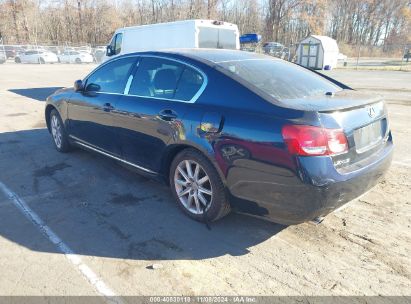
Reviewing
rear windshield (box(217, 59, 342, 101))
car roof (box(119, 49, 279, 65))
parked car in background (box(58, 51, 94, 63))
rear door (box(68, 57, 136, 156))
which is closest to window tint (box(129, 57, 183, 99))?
car roof (box(119, 49, 279, 65))

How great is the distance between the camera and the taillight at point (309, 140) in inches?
104

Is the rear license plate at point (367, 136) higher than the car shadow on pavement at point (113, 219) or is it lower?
higher

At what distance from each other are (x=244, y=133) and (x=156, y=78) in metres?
1.45

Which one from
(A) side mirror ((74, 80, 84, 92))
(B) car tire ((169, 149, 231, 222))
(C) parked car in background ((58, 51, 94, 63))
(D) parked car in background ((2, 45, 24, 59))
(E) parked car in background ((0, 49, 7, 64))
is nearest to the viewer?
(B) car tire ((169, 149, 231, 222))

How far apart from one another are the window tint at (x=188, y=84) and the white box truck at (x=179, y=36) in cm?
759

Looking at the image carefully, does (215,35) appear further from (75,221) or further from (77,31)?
(77,31)

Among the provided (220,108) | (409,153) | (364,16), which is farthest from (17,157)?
(364,16)

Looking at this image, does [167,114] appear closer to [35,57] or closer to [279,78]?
[279,78]

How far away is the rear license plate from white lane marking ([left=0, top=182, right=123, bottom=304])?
88.6 inches

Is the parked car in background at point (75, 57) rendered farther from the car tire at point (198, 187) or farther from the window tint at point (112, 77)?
the car tire at point (198, 187)

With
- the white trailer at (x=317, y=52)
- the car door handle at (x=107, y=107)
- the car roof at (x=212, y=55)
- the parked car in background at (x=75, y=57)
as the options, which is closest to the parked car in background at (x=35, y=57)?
the parked car in background at (x=75, y=57)

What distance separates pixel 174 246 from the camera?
3105 millimetres

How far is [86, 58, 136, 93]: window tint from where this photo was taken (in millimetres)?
4289

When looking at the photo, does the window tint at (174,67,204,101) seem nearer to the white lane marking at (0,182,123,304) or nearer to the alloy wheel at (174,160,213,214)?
the alloy wheel at (174,160,213,214)
